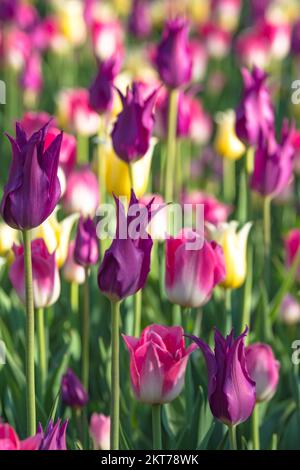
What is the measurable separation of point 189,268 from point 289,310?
2.33 ft

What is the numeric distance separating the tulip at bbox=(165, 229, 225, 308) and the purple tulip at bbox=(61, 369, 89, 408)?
9.6 inches

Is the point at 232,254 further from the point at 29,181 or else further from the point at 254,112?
the point at 29,181

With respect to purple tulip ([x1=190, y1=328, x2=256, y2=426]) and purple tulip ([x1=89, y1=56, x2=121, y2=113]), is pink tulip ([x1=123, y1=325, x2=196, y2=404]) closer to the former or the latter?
purple tulip ([x1=190, y1=328, x2=256, y2=426])

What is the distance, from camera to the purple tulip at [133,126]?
1.73 metres

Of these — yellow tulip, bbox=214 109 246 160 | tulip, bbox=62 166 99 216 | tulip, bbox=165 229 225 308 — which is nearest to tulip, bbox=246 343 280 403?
tulip, bbox=165 229 225 308

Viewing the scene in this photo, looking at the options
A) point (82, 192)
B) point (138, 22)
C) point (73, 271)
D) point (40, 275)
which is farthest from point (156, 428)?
point (138, 22)

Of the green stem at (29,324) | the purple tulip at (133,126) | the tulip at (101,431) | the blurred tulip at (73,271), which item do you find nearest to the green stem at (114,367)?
the green stem at (29,324)

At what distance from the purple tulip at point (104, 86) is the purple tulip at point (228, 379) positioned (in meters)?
0.90

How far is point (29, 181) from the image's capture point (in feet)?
4.11

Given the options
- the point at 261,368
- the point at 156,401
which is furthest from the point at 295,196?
the point at 156,401

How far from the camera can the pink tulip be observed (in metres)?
1.37

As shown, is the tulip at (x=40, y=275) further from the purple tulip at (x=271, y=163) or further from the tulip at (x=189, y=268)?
the purple tulip at (x=271, y=163)

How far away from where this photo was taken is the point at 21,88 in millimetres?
3604
